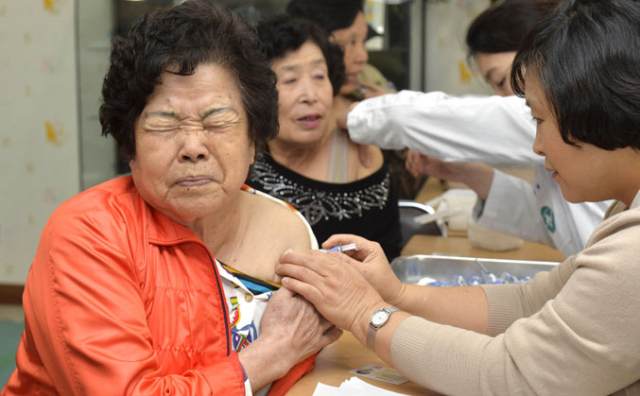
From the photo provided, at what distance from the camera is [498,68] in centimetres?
247

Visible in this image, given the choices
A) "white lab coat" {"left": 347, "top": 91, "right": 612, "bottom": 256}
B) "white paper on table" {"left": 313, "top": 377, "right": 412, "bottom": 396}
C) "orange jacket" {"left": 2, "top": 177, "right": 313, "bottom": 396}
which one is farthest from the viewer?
"white lab coat" {"left": 347, "top": 91, "right": 612, "bottom": 256}

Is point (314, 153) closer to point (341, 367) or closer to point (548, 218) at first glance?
point (548, 218)

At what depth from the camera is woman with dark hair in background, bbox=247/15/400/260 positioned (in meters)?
2.42

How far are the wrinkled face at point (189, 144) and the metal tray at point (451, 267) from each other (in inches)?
37.0

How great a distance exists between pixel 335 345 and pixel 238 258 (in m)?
0.33

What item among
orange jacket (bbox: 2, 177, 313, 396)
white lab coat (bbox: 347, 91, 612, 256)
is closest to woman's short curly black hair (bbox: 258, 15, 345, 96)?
white lab coat (bbox: 347, 91, 612, 256)

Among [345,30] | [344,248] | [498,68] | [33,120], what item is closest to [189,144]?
[344,248]

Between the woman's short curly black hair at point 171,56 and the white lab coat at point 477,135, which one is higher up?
the woman's short curly black hair at point 171,56

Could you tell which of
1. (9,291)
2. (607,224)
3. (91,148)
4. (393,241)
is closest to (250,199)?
(607,224)

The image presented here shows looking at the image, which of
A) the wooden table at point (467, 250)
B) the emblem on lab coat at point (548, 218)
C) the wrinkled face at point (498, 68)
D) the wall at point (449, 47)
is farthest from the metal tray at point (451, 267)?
the wall at point (449, 47)

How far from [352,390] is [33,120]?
390 cm

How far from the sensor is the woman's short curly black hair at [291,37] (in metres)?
2.40

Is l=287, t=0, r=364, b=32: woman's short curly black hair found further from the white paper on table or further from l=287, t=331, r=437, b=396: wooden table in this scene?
the white paper on table

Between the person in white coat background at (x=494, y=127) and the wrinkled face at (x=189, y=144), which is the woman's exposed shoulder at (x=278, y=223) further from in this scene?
the person in white coat background at (x=494, y=127)
